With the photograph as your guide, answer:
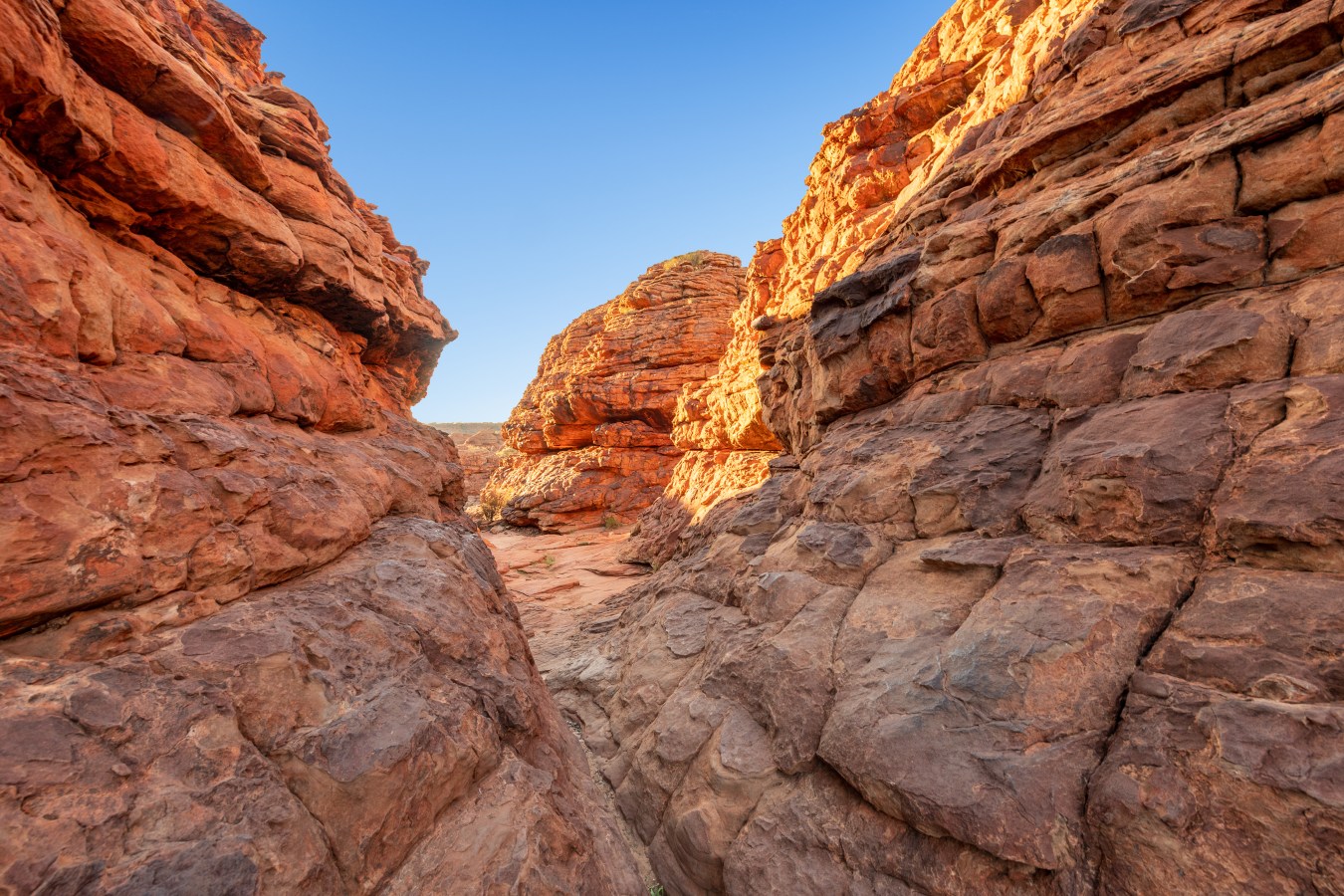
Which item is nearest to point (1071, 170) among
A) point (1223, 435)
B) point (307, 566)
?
point (1223, 435)

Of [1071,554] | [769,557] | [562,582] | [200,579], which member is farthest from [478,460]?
[1071,554]

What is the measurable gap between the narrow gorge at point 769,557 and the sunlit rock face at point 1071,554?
0.04 meters

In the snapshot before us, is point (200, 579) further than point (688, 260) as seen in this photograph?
No

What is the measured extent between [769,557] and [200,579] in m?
8.68

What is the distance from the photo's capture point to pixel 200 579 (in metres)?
5.17

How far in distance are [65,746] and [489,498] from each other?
44.6m

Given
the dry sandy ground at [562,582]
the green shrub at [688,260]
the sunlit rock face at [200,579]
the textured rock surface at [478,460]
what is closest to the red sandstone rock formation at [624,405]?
the green shrub at [688,260]

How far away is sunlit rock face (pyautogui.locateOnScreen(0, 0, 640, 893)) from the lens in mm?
3826

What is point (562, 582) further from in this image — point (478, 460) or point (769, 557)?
point (478, 460)

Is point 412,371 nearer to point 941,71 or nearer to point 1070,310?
point 1070,310

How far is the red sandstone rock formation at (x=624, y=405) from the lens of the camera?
3859 cm

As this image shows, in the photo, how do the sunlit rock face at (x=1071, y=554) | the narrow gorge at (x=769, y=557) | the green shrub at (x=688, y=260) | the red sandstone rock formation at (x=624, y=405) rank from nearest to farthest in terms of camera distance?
the narrow gorge at (x=769, y=557), the sunlit rock face at (x=1071, y=554), the red sandstone rock formation at (x=624, y=405), the green shrub at (x=688, y=260)

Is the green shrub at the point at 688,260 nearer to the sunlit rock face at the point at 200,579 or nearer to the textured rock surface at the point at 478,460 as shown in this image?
the textured rock surface at the point at 478,460

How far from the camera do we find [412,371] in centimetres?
1519
